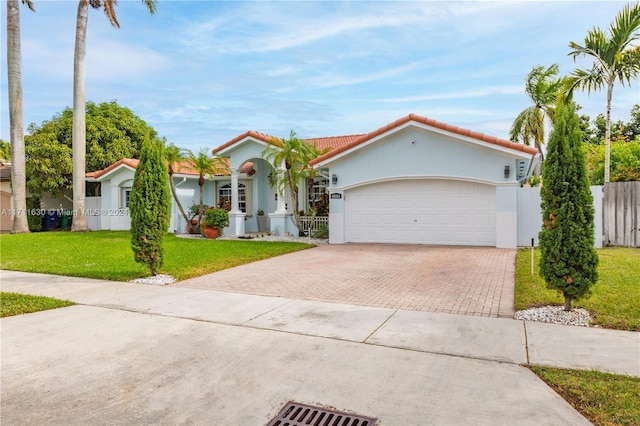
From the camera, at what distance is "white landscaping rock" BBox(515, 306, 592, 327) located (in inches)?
218

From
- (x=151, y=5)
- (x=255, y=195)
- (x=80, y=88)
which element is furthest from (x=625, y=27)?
(x=80, y=88)

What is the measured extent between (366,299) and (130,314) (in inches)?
150

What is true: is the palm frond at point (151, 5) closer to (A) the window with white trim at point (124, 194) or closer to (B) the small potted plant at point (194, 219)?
(A) the window with white trim at point (124, 194)

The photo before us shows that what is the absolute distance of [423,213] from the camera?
14.6 metres

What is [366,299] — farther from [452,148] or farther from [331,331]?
[452,148]

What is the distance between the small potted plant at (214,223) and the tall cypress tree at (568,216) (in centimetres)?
1479

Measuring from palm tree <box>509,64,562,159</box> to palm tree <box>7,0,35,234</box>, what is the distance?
28.6 meters

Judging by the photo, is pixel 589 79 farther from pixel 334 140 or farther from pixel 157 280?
pixel 157 280

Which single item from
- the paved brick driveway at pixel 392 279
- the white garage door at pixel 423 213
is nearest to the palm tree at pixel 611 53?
the white garage door at pixel 423 213

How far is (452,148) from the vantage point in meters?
13.9

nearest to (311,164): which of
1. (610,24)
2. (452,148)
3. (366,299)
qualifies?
(452,148)

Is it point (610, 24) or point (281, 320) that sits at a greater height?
point (610, 24)

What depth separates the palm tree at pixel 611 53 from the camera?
14.7 m

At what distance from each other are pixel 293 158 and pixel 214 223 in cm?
481
